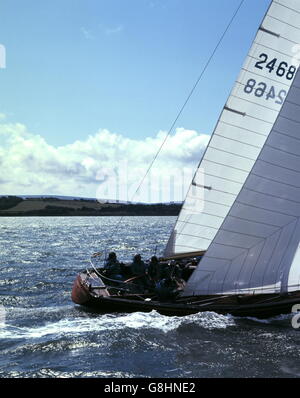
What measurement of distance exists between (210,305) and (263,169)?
4.21 meters

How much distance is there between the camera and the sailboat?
12719 millimetres

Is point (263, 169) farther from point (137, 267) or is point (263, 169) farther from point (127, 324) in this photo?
point (137, 267)


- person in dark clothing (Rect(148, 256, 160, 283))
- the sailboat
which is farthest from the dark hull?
person in dark clothing (Rect(148, 256, 160, 283))

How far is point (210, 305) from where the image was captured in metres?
13.2

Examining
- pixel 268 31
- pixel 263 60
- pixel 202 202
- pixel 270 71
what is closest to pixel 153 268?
pixel 202 202

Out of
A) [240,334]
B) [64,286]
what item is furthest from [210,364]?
[64,286]

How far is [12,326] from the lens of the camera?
45.4 ft

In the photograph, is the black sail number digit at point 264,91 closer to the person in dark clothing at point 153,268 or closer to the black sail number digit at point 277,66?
the black sail number digit at point 277,66

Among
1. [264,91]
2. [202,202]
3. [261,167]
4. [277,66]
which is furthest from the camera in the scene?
[202,202]

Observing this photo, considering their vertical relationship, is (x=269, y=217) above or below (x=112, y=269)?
above

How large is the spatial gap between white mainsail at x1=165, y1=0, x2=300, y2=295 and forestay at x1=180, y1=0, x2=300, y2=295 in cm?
3

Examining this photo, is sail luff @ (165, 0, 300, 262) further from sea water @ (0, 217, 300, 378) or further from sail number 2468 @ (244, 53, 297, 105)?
sea water @ (0, 217, 300, 378)

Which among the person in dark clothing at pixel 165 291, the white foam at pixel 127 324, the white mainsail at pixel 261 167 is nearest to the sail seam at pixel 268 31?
the white mainsail at pixel 261 167
